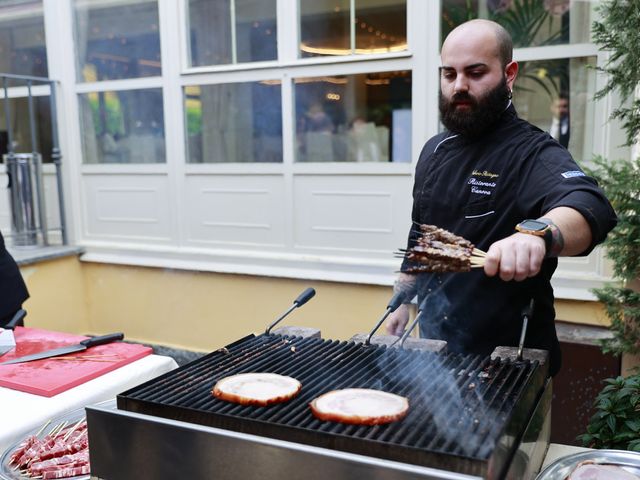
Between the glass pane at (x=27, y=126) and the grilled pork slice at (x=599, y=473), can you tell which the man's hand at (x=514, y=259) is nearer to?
the grilled pork slice at (x=599, y=473)

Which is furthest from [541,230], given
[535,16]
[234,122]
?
[234,122]

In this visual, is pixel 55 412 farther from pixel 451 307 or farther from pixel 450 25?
pixel 450 25

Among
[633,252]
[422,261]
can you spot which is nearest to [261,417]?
[422,261]

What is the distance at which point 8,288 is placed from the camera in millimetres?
3357

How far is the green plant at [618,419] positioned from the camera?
7.97 feet

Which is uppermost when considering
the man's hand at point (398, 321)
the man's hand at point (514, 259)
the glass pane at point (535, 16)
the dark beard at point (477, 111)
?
the glass pane at point (535, 16)

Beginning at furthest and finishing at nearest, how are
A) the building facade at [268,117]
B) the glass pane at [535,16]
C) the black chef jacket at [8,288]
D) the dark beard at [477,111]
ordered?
the building facade at [268,117], the glass pane at [535,16], the black chef jacket at [8,288], the dark beard at [477,111]

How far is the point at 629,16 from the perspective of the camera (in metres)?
3.09

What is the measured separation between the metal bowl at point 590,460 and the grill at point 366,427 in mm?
115

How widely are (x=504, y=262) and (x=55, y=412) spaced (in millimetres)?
1676

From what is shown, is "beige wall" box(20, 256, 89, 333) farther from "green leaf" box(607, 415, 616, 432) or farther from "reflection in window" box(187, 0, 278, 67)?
"green leaf" box(607, 415, 616, 432)

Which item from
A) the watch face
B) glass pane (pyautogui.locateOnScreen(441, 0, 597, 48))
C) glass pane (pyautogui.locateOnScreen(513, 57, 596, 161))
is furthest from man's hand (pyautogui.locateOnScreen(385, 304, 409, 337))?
glass pane (pyautogui.locateOnScreen(441, 0, 597, 48))

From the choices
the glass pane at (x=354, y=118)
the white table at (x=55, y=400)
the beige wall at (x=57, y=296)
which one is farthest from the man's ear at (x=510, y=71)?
the beige wall at (x=57, y=296)

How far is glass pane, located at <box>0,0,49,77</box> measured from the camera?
22.3ft
